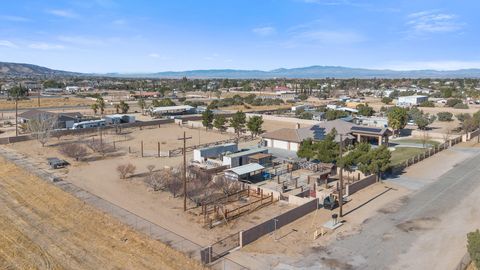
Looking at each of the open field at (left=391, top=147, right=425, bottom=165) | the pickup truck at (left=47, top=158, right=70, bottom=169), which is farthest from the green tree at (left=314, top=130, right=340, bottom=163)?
the pickup truck at (left=47, top=158, right=70, bottom=169)

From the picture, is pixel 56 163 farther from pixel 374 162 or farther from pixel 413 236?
pixel 413 236

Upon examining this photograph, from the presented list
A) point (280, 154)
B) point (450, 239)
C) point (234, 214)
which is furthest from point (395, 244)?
point (280, 154)

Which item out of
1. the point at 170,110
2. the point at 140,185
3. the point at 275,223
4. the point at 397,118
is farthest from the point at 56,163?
the point at 397,118

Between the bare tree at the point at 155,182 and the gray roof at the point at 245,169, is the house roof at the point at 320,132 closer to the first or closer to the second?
the gray roof at the point at 245,169

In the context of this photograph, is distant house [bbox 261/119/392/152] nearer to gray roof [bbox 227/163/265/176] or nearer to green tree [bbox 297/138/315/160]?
green tree [bbox 297/138/315/160]

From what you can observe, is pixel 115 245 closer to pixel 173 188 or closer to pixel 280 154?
pixel 173 188
